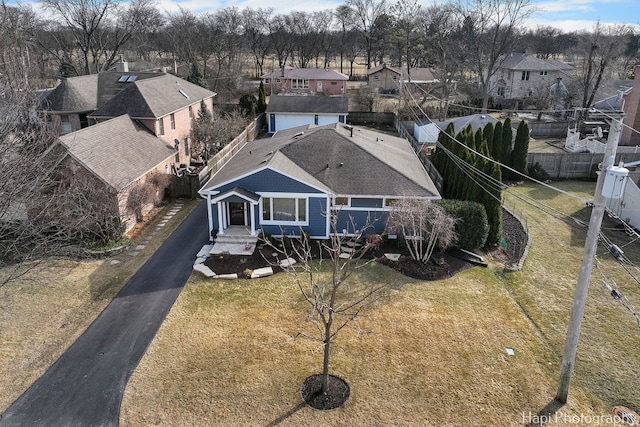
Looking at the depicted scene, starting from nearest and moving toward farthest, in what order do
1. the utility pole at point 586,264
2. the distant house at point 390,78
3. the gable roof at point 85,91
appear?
the utility pole at point 586,264
the gable roof at point 85,91
the distant house at point 390,78

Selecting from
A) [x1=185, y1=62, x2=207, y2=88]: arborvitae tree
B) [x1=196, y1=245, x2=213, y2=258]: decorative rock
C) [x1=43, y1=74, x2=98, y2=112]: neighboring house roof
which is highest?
[x1=185, y1=62, x2=207, y2=88]: arborvitae tree

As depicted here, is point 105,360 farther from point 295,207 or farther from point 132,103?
point 132,103

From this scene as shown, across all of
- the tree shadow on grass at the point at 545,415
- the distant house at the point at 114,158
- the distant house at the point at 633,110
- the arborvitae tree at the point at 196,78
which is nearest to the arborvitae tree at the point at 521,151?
the distant house at the point at 633,110

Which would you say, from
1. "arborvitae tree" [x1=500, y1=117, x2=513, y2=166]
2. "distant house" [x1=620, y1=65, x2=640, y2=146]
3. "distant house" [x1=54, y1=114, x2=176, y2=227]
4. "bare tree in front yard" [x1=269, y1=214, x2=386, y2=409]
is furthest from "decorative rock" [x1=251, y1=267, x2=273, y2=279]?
"distant house" [x1=620, y1=65, x2=640, y2=146]

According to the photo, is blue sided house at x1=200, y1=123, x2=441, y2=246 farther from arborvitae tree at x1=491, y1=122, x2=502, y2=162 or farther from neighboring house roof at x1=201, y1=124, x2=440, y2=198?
arborvitae tree at x1=491, y1=122, x2=502, y2=162

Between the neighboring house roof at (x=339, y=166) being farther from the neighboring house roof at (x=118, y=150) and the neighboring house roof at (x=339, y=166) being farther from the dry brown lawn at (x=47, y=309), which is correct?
the dry brown lawn at (x=47, y=309)

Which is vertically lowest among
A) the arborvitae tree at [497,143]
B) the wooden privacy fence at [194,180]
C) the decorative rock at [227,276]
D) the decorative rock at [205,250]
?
the decorative rock at [227,276]

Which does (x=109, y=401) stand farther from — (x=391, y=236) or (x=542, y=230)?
(x=542, y=230)
